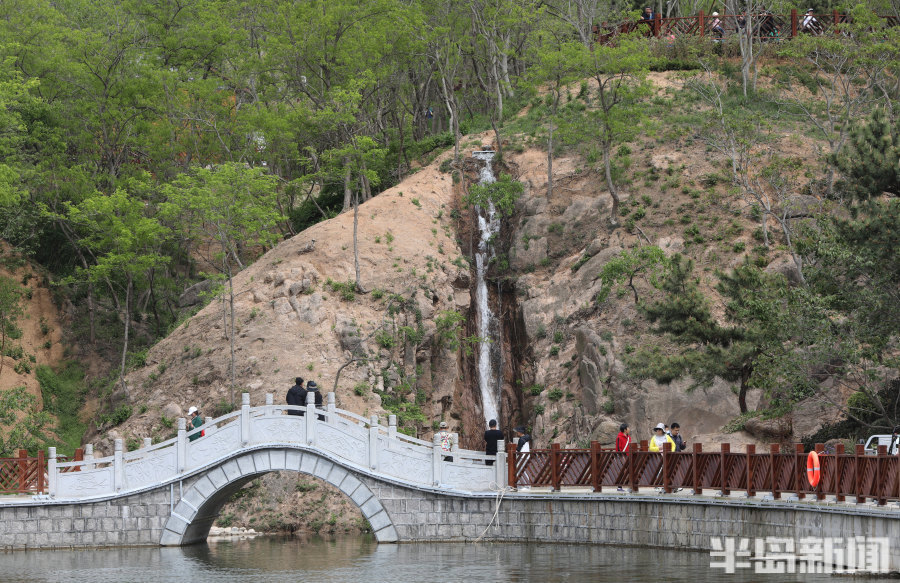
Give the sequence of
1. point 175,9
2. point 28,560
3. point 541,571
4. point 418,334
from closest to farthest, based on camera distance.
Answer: point 541,571 → point 28,560 → point 418,334 → point 175,9

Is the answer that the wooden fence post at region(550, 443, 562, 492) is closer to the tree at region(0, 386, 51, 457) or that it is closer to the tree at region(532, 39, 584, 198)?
the tree at region(0, 386, 51, 457)

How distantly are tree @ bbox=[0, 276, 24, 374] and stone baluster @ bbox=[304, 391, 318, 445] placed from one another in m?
20.7

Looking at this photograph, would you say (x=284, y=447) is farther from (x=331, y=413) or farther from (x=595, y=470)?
(x=595, y=470)

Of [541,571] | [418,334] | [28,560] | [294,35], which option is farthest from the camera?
[294,35]

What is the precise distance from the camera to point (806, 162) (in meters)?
43.3

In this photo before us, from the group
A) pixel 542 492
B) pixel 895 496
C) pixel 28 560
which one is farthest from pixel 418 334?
pixel 895 496

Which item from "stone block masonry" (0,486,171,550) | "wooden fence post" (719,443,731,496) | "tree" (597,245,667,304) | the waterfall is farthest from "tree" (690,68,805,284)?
"stone block masonry" (0,486,171,550)

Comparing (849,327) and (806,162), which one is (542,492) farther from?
(806,162)

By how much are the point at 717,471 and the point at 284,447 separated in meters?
9.48

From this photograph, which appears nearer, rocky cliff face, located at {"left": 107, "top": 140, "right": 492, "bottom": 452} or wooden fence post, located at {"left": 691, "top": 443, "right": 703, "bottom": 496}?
wooden fence post, located at {"left": 691, "top": 443, "right": 703, "bottom": 496}

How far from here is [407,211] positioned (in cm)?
4334

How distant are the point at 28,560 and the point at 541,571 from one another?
36.0ft

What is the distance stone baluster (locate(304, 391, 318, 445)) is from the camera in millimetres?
25938

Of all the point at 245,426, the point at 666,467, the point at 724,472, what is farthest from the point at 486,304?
the point at 724,472
